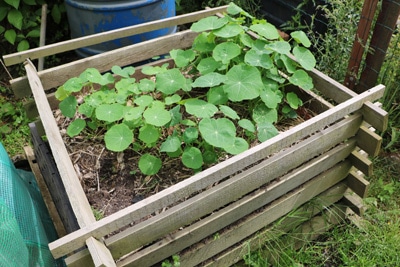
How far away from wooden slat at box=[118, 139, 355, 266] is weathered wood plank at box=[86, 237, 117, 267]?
209 millimetres

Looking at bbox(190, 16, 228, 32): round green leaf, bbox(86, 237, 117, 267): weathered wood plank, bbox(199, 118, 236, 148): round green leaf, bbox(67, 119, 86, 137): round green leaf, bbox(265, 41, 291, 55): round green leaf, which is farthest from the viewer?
bbox(190, 16, 228, 32): round green leaf

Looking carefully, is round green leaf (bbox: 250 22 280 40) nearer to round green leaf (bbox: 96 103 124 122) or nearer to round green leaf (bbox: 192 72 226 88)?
round green leaf (bbox: 192 72 226 88)

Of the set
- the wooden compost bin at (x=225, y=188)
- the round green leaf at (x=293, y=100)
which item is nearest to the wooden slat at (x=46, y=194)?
the wooden compost bin at (x=225, y=188)

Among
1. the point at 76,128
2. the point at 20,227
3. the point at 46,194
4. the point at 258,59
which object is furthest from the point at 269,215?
the point at 46,194

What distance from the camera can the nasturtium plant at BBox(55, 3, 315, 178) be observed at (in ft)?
5.64

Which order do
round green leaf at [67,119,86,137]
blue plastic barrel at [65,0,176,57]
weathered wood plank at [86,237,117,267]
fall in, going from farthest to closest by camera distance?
blue plastic barrel at [65,0,176,57]
round green leaf at [67,119,86,137]
weathered wood plank at [86,237,117,267]

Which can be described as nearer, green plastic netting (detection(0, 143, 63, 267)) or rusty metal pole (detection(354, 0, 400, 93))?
green plastic netting (detection(0, 143, 63, 267))

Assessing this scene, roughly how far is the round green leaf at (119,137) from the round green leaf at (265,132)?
1.89ft

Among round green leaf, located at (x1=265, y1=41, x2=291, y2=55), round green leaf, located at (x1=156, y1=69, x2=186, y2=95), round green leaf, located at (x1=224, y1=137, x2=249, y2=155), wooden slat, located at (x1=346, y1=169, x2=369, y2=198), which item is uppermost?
round green leaf, located at (x1=265, y1=41, x2=291, y2=55)

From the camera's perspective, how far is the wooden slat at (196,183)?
1.26m

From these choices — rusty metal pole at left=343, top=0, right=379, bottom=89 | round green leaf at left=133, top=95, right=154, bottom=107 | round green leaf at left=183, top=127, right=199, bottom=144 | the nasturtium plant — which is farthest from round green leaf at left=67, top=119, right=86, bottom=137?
rusty metal pole at left=343, top=0, right=379, bottom=89

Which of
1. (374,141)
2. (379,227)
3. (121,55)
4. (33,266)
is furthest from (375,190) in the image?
(33,266)

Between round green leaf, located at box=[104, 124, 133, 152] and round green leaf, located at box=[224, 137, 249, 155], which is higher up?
round green leaf, located at box=[224, 137, 249, 155]

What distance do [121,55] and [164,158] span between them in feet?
2.12
